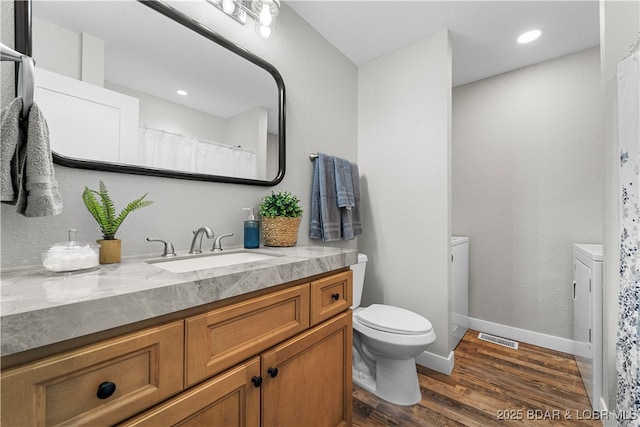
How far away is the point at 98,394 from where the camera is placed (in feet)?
1.80

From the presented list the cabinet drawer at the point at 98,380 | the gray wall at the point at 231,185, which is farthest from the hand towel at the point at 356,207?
the cabinet drawer at the point at 98,380

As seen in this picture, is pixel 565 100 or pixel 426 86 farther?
pixel 565 100

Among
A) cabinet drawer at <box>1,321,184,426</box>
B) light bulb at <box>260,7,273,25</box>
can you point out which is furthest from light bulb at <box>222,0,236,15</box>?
cabinet drawer at <box>1,321,184,426</box>

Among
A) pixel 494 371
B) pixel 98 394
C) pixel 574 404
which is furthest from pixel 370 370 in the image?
pixel 98 394

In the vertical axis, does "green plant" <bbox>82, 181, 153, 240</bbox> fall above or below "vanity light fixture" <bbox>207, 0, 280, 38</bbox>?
below

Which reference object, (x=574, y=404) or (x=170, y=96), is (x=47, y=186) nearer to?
(x=170, y=96)

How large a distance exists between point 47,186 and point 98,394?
1.83ft

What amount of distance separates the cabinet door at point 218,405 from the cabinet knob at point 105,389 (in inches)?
3.5

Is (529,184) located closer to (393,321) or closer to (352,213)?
(352,213)

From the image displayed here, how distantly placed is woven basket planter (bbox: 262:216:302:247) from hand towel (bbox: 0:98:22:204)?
0.91 meters

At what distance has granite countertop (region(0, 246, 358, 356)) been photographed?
18.5 inches

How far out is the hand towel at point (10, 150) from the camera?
2.25ft

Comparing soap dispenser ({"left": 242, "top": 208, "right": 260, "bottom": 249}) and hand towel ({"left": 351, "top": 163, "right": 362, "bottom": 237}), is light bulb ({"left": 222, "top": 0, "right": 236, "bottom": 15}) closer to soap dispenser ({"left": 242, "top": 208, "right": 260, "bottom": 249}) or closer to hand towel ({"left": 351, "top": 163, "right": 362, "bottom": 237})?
soap dispenser ({"left": 242, "top": 208, "right": 260, "bottom": 249})

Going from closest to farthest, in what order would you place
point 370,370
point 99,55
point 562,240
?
point 99,55, point 370,370, point 562,240
